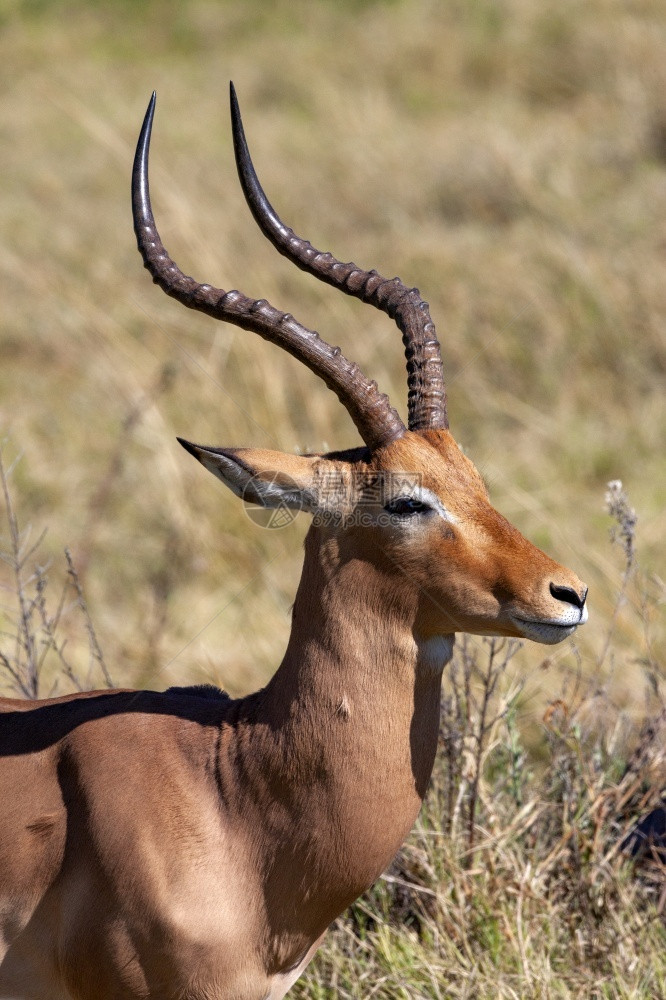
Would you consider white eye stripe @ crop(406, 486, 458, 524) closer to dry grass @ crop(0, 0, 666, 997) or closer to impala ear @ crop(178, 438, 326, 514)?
impala ear @ crop(178, 438, 326, 514)

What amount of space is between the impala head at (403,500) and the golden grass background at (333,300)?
1.44 metres

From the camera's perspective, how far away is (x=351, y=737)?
9.84 feet

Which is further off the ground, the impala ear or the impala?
the impala ear

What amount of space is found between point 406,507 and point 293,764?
69 cm

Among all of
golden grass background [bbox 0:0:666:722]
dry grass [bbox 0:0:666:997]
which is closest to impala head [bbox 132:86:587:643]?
dry grass [bbox 0:0:666:997]

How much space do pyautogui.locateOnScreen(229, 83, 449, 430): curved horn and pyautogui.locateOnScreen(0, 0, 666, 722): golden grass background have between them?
1440 mm

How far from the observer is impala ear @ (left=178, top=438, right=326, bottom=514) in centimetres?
287

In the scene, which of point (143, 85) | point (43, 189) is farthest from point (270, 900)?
point (143, 85)

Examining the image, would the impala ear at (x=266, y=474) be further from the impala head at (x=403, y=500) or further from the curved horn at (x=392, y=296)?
the curved horn at (x=392, y=296)

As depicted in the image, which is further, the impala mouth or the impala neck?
the impala neck

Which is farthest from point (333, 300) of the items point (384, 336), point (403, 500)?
point (403, 500)

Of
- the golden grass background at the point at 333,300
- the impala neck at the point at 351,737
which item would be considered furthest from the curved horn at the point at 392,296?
the golden grass background at the point at 333,300

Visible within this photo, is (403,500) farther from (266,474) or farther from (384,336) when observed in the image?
(384,336)

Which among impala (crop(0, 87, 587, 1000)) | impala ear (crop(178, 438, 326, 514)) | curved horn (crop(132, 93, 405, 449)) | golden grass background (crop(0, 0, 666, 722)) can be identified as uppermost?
golden grass background (crop(0, 0, 666, 722))
